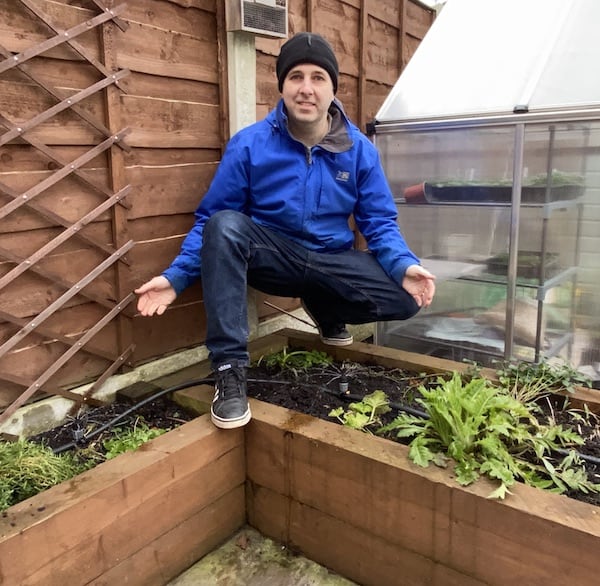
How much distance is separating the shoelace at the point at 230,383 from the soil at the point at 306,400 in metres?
0.27

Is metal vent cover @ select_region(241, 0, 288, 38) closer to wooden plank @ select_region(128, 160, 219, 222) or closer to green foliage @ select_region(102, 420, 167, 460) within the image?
wooden plank @ select_region(128, 160, 219, 222)

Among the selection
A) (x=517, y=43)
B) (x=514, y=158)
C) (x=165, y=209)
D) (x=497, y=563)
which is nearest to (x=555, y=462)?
(x=497, y=563)

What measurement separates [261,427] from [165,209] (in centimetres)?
105

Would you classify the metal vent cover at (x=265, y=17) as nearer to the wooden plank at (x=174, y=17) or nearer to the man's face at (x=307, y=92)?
the wooden plank at (x=174, y=17)

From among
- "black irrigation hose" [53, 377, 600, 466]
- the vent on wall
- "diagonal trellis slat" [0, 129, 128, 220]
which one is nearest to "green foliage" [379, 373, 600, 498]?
"black irrigation hose" [53, 377, 600, 466]

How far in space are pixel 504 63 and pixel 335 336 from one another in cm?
162

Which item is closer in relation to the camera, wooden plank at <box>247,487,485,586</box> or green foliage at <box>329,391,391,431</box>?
wooden plank at <box>247,487,485,586</box>

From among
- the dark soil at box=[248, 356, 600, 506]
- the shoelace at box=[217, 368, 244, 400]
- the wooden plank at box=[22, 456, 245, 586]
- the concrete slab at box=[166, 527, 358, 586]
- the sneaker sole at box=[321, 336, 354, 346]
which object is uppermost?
the shoelace at box=[217, 368, 244, 400]

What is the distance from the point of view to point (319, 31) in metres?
3.41

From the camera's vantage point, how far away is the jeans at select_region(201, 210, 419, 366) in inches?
78.6

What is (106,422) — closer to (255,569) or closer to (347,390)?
(255,569)

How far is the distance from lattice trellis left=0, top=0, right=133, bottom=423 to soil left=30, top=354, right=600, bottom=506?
0.15 m

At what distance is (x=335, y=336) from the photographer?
2703mm

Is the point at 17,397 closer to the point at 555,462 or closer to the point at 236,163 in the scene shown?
the point at 236,163
